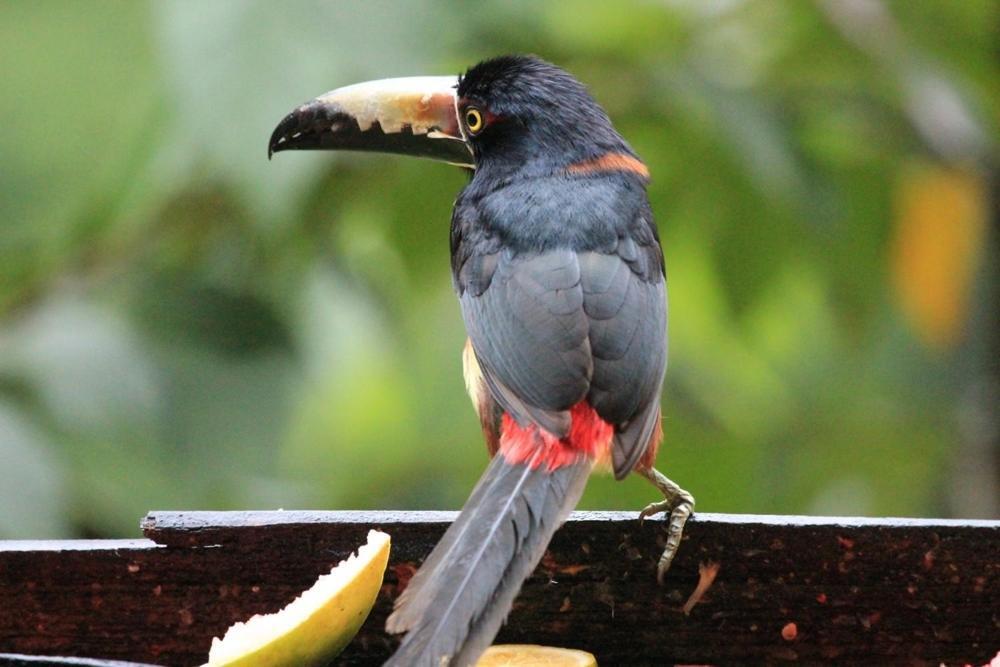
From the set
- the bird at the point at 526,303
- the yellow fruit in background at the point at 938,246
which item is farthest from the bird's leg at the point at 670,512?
the yellow fruit in background at the point at 938,246

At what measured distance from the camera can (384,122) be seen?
12.0ft

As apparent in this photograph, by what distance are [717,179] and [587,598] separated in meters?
1.85

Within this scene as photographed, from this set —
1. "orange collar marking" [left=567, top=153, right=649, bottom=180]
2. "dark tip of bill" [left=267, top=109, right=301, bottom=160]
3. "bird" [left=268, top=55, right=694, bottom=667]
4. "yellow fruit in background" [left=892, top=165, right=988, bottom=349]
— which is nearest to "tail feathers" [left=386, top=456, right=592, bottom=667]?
"bird" [left=268, top=55, right=694, bottom=667]

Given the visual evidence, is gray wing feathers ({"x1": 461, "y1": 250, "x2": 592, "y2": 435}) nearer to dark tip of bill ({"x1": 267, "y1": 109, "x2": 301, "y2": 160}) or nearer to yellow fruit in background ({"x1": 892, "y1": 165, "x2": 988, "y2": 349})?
dark tip of bill ({"x1": 267, "y1": 109, "x2": 301, "y2": 160})

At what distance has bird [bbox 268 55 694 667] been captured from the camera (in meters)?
2.27

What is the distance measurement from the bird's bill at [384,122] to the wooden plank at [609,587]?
1.28m

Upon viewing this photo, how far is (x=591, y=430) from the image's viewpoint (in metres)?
2.76

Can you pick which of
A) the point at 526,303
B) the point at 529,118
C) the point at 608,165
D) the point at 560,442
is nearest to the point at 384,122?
the point at 529,118

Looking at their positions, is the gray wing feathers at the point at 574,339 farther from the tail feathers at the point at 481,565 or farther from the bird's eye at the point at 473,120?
the bird's eye at the point at 473,120

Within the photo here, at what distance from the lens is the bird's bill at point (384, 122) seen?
3.57 m

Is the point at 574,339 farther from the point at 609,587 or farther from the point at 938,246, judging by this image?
the point at 938,246

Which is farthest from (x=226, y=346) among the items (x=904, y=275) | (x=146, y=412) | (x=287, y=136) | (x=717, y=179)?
(x=904, y=275)

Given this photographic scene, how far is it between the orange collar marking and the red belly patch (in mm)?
839

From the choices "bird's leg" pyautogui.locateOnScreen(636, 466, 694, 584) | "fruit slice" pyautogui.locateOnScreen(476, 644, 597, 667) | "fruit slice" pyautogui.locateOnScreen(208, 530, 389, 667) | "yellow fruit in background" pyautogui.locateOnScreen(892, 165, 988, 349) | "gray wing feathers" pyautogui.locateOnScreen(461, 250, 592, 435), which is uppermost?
"yellow fruit in background" pyautogui.locateOnScreen(892, 165, 988, 349)
